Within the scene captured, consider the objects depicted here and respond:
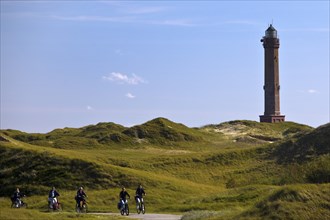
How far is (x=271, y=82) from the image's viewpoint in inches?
5965

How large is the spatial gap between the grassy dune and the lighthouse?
4481 centimetres

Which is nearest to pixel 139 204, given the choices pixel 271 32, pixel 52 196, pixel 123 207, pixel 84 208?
pixel 123 207

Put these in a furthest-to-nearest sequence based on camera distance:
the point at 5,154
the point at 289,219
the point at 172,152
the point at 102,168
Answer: the point at 172,152 → the point at 5,154 → the point at 102,168 → the point at 289,219

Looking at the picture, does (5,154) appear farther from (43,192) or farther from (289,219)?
(289,219)

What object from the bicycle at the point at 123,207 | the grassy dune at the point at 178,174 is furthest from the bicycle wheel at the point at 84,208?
the bicycle at the point at 123,207

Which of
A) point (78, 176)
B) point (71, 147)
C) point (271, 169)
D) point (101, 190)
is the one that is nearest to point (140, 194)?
point (101, 190)

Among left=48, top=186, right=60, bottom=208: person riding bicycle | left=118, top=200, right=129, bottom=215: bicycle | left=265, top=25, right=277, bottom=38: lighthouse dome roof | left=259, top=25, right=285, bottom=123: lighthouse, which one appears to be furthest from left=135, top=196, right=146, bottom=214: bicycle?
left=265, top=25, right=277, bottom=38: lighthouse dome roof

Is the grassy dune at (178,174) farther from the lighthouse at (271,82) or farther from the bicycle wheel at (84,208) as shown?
the lighthouse at (271,82)

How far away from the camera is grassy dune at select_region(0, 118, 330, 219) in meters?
39.3

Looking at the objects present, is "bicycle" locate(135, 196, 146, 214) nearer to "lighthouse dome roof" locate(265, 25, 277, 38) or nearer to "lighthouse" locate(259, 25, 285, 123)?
"lighthouse" locate(259, 25, 285, 123)

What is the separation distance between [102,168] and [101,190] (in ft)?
18.0

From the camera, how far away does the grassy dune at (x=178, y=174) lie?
39344 millimetres

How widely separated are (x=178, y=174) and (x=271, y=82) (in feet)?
255

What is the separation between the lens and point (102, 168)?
234 ft
